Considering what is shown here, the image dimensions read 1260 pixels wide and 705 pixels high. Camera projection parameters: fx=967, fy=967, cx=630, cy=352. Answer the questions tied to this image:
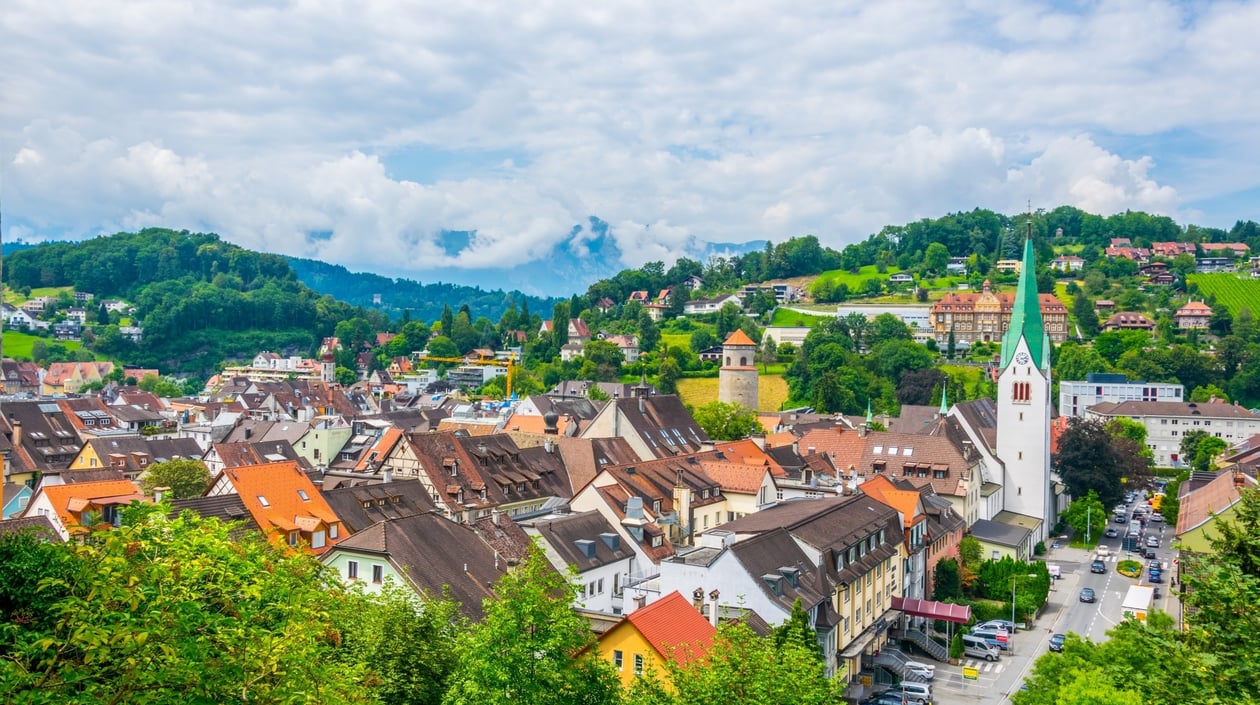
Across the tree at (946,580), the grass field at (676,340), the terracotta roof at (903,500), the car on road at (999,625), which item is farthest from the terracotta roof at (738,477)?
the grass field at (676,340)

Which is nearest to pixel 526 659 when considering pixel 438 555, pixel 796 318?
pixel 438 555

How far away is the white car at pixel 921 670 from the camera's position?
1518 inches

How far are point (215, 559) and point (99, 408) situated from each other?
88768mm

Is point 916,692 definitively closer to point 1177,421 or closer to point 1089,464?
point 1089,464

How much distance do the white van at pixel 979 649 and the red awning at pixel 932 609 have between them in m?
1.17

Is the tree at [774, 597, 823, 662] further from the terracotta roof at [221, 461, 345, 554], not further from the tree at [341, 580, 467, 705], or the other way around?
the terracotta roof at [221, 461, 345, 554]

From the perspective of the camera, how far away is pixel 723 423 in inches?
3329

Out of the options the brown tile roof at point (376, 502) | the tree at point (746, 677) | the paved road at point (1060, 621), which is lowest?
the paved road at point (1060, 621)

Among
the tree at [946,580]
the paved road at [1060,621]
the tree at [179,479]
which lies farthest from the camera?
the tree at [179,479]

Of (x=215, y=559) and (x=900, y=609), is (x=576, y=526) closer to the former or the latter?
(x=900, y=609)

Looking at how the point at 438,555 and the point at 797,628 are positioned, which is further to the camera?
the point at 438,555

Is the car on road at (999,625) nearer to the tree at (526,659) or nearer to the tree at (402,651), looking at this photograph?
the tree at (402,651)

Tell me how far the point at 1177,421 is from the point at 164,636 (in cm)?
12047

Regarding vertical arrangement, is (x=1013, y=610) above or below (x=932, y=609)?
below
